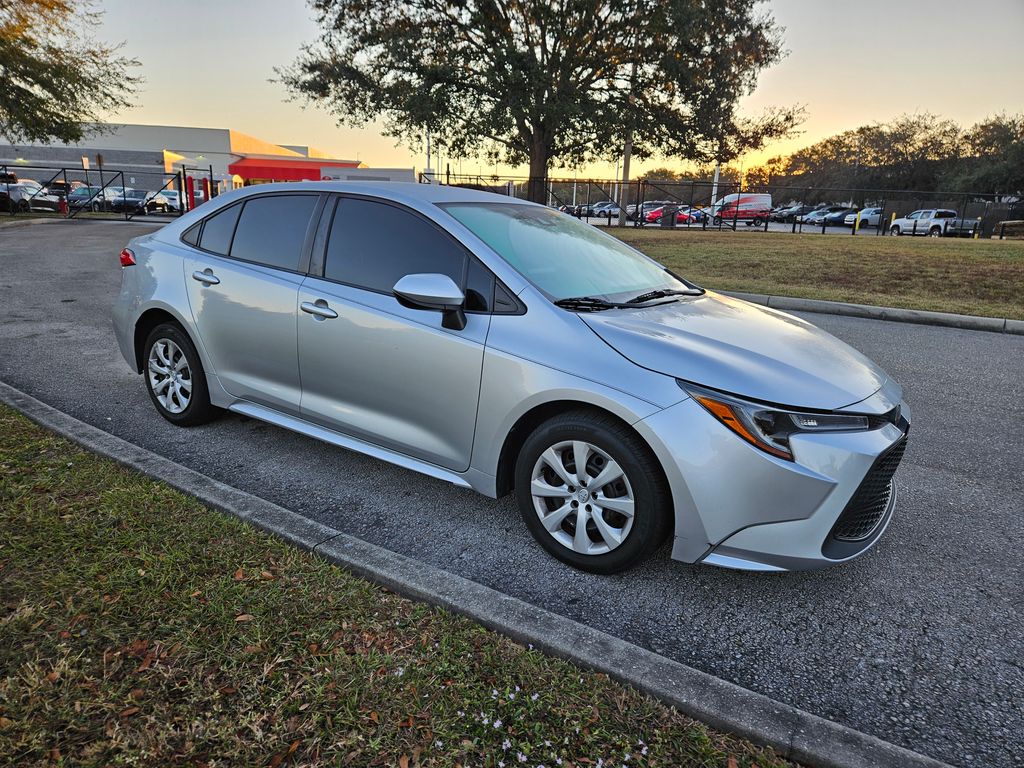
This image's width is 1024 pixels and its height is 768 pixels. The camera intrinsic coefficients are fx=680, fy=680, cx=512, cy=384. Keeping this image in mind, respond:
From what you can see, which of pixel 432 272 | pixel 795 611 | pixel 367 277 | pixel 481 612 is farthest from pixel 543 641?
pixel 367 277

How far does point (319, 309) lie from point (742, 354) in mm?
2160

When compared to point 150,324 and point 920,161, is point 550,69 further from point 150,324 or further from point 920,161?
point 920,161

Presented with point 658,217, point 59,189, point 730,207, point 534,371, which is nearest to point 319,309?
point 534,371

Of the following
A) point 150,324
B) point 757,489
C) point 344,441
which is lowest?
point 344,441

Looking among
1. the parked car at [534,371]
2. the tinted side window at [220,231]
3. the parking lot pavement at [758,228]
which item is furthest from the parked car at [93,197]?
the parked car at [534,371]

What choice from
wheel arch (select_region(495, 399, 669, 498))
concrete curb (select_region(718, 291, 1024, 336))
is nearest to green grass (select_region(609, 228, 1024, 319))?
concrete curb (select_region(718, 291, 1024, 336))

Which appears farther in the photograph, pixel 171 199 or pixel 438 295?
pixel 171 199

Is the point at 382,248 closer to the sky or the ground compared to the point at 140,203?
closer to the sky

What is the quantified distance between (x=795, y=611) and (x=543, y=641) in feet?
3.72

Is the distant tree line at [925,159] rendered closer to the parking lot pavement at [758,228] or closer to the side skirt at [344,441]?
the parking lot pavement at [758,228]

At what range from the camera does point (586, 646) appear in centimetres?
238

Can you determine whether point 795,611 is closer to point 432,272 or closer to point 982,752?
point 982,752

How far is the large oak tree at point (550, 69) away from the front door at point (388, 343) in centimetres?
1676

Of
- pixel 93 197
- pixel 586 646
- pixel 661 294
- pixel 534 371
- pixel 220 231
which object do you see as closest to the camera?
pixel 586 646
